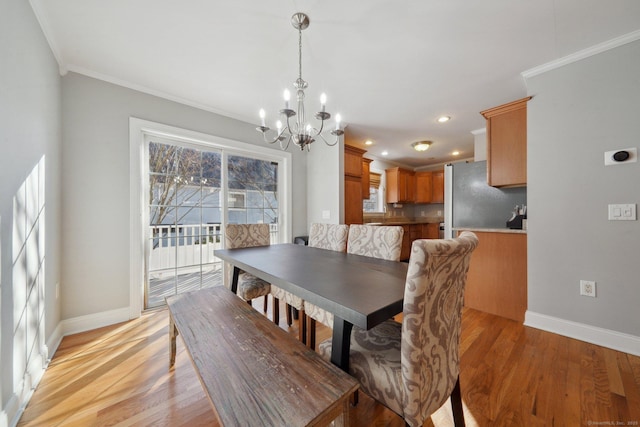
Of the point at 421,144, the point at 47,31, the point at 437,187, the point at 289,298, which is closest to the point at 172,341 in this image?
the point at 289,298

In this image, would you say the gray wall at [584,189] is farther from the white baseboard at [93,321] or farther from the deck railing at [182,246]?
the white baseboard at [93,321]

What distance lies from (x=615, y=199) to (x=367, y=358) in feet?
7.85

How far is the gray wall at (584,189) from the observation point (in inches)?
68.3

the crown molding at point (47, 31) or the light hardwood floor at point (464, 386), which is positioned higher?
the crown molding at point (47, 31)

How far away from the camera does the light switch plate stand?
171 centimetres

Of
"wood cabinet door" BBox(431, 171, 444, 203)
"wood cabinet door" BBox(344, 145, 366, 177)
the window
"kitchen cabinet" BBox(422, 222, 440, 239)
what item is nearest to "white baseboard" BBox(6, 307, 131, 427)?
"wood cabinet door" BBox(344, 145, 366, 177)

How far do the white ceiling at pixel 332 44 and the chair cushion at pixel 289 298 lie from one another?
1936mm

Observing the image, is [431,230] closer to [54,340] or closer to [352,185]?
[352,185]

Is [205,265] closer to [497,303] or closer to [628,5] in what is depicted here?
[497,303]

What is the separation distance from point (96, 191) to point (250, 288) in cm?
176

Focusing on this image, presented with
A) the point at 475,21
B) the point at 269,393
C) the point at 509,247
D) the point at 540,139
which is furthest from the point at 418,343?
the point at 540,139

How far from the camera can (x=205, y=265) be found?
2.92 metres

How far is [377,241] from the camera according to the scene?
1.89 metres

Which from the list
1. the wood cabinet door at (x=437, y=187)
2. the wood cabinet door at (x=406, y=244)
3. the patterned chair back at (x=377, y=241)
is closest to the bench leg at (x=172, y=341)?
the patterned chair back at (x=377, y=241)
